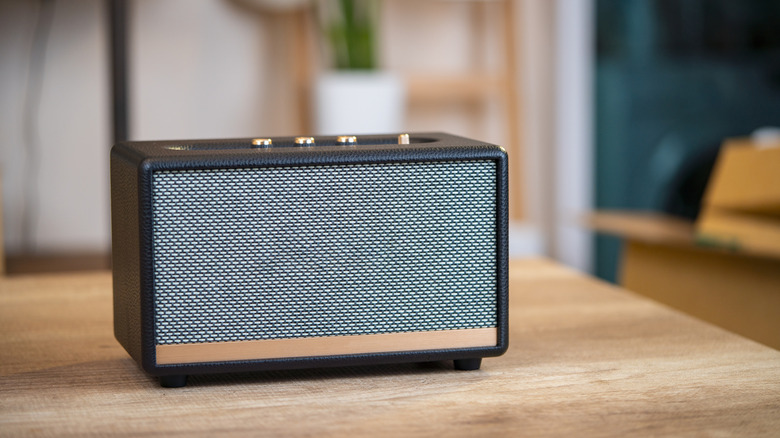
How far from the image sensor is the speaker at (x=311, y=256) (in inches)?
21.5

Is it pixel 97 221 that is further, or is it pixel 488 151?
pixel 97 221

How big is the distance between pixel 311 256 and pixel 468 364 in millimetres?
128

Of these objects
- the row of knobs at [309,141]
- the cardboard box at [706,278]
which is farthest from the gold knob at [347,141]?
the cardboard box at [706,278]

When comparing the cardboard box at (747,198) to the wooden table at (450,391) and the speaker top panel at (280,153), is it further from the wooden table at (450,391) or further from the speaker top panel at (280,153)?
the speaker top panel at (280,153)

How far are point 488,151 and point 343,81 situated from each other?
2176 millimetres

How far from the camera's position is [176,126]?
2916 mm

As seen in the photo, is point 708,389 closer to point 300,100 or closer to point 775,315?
point 775,315

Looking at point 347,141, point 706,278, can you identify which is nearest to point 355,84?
point 706,278

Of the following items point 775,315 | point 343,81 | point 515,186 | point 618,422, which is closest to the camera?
point 618,422

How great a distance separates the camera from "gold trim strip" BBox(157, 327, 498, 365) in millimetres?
553

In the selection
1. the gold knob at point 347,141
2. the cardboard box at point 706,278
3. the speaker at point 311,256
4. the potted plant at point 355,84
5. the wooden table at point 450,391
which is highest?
the potted plant at point 355,84

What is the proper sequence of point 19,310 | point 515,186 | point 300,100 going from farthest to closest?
point 515,186, point 300,100, point 19,310

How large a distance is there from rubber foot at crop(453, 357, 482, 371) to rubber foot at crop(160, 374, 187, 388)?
176mm

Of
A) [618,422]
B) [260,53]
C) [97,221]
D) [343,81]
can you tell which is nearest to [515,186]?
[343,81]
